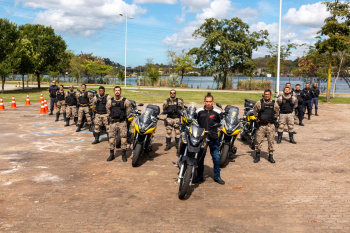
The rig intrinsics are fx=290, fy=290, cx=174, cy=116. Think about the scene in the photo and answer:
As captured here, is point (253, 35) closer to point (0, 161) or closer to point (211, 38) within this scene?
point (211, 38)

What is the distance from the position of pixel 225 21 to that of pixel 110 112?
3712cm

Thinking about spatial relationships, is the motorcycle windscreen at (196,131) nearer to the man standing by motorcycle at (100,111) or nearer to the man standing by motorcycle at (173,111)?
the man standing by motorcycle at (173,111)

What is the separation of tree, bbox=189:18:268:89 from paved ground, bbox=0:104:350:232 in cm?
3294

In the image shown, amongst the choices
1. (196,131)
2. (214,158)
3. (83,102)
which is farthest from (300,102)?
(83,102)

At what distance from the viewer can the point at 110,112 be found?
7.68m

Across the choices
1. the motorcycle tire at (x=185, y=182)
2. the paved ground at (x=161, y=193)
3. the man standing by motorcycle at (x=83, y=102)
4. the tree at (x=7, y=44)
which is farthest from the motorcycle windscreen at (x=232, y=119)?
the tree at (x=7, y=44)

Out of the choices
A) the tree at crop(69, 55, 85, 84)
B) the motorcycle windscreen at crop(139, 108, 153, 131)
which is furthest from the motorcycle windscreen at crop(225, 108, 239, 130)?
the tree at crop(69, 55, 85, 84)

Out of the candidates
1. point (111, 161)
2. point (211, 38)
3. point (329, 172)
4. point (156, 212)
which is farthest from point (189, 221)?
point (211, 38)

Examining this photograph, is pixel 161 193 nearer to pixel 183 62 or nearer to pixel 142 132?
pixel 142 132

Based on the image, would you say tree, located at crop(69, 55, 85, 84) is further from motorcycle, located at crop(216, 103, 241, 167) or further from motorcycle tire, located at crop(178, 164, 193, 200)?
motorcycle tire, located at crop(178, 164, 193, 200)

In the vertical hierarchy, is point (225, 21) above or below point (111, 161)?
above

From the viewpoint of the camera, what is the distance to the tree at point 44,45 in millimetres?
35156

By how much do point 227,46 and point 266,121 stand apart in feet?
111

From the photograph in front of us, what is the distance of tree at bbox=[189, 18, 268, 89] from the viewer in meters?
40.2
